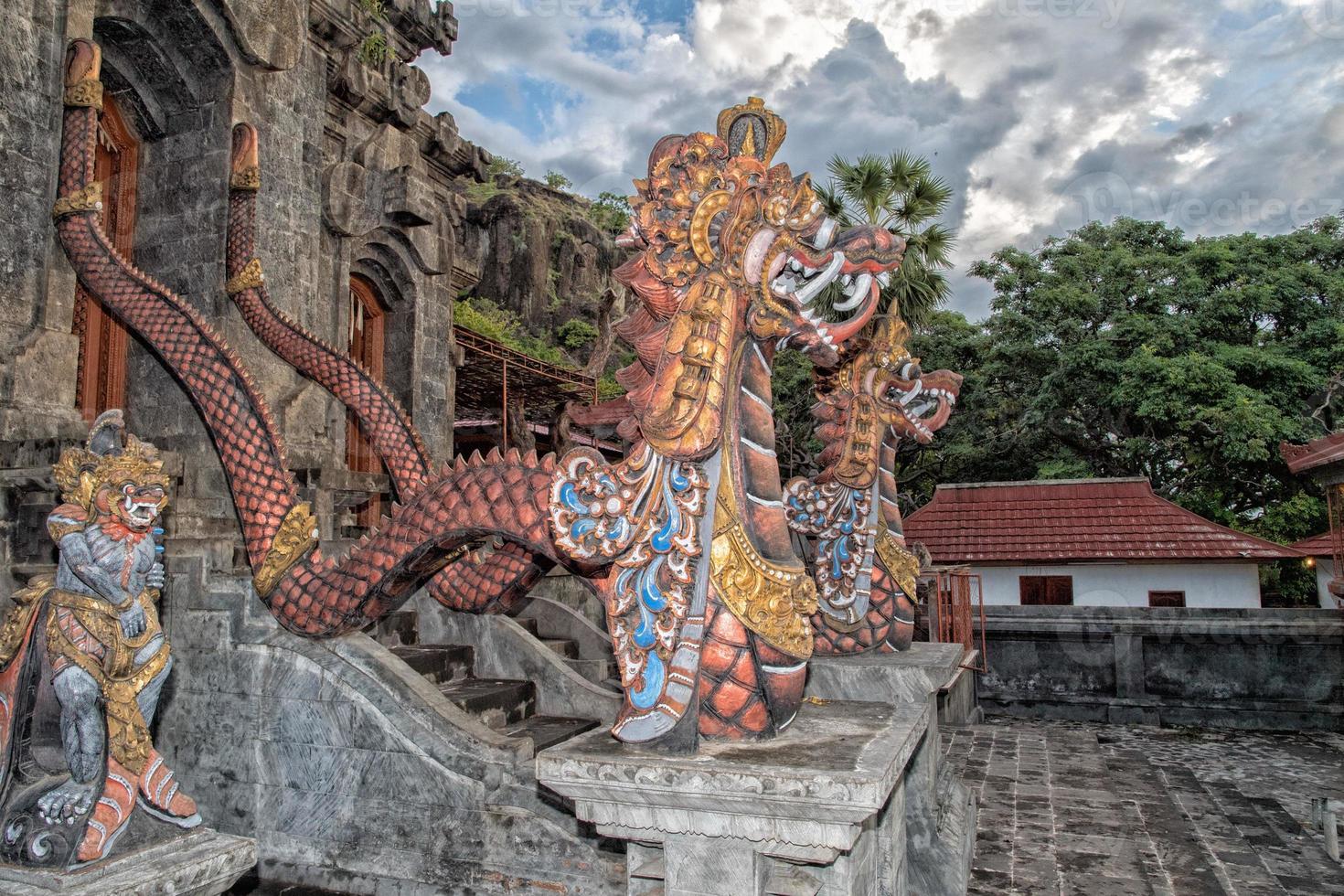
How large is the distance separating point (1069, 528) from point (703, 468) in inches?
596

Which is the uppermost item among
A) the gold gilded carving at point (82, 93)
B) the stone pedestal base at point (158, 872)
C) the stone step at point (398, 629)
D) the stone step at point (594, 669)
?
the gold gilded carving at point (82, 93)

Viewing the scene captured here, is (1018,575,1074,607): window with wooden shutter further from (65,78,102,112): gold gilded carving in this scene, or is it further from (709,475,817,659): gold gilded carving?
(65,78,102,112): gold gilded carving

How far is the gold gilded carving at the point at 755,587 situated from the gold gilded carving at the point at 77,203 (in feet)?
21.5

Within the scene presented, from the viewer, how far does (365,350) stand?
40.2 feet

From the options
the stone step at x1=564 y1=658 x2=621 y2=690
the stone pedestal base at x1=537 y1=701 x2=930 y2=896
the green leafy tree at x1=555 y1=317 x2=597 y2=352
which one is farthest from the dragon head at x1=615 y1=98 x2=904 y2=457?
the green leafy tree at x1=555 y1=317 x2=597 y2=352

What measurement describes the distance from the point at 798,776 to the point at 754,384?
1509 millimetres

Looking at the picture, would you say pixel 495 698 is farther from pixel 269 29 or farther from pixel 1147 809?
A: pixel 269 29

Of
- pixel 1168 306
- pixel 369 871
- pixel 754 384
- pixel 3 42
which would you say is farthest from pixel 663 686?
pixel 1168 306

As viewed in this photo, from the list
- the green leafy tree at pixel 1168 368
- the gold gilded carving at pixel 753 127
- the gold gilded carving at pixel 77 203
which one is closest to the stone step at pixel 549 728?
the gold gilded carving at pixel 753 127

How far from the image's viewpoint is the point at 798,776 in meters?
2.81

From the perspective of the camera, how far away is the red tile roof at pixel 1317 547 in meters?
16.4

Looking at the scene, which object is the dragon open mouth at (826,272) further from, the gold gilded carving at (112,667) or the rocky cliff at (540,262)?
the rocky cliff at (540,262)

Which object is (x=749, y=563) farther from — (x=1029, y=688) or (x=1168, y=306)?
(x=1168, y=306)

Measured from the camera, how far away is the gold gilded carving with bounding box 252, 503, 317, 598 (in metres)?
5.59
